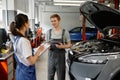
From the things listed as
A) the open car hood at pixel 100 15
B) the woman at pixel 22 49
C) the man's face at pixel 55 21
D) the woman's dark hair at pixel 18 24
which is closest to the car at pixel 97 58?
the open car hood at pixel 100 15

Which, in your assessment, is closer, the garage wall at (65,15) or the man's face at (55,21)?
the man's face at (55,21)

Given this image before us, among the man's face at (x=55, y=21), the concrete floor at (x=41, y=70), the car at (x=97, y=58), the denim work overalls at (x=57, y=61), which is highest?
the man's face at (x=55, y=21)

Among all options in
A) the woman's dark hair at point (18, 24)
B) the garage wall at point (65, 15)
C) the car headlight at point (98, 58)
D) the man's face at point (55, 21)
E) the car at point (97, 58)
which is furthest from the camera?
the garage wall at point (65, 15)

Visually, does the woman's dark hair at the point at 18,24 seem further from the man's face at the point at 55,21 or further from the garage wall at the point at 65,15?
the garage wall at the point at 65,15

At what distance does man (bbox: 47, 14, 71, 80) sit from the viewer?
4133 millimetres

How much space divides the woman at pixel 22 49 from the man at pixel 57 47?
3.33 ft

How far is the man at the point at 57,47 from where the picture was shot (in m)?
4.13

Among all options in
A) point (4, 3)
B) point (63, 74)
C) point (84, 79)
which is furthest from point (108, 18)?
point (4, 3)

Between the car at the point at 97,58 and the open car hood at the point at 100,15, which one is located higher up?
the open car hood at the point at 100,15

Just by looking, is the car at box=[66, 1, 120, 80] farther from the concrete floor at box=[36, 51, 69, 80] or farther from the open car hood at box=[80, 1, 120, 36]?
the concrete floor at box=[36, 51, 69, 80]

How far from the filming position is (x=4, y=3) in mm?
9500

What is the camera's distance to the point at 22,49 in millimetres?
3006

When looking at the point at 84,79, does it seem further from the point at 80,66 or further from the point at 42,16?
the point at 42,16

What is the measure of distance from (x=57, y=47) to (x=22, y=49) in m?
1.19
